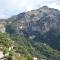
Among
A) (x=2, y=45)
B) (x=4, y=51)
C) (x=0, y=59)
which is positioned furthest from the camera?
(x=2, y=45)

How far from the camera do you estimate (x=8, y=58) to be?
289 ft

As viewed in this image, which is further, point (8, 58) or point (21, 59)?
point (21, 59)

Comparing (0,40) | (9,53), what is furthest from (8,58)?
(0,40)

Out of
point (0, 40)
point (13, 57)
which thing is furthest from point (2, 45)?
point (13, 57)

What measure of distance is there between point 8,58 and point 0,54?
3.05 metres

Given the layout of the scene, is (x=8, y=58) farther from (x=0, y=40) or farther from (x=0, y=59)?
(x=0, y=40)

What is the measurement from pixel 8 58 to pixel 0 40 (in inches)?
750

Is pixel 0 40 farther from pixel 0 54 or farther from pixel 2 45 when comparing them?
pixel 0 54

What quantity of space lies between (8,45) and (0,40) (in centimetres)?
339

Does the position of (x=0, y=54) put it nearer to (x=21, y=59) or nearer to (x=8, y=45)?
(x=21, y=59)

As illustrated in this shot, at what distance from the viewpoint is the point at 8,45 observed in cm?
10756

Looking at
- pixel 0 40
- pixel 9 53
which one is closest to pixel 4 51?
pixel 9 53

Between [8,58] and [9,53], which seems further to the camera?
[9,53]

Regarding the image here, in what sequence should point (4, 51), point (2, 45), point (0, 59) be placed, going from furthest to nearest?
point (2, 45) → point (4, 51) → point (0, 59)
